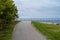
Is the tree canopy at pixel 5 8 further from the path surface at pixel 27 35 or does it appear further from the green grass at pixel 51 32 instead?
the green grass at pixel 51 32

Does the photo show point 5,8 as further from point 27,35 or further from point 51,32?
point 51,32

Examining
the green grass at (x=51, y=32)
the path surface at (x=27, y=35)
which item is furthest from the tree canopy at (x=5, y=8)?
the green grass at (x=51, y=32)

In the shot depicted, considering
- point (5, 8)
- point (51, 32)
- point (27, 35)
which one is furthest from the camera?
point (51, 32)

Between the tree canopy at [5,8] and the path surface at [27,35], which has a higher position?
the tree canopy at [5,8]

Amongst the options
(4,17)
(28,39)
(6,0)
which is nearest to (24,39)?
(28,39)

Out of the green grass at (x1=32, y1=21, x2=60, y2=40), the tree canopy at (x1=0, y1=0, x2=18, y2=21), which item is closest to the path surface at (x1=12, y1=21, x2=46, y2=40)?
the green grass at (x1=32, y1=21, x2=60, y2=40)

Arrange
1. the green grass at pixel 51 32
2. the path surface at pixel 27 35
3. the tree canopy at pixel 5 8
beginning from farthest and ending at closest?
1. the tree canopy at pixel 5 8
2. the green grass at pixel 51 32
3. the path surface at pixel 27 35

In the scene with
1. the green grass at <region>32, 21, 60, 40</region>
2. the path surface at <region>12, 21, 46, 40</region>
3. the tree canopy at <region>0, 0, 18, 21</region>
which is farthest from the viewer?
the tree canopy at <region>0, 0, 18, 21</region>

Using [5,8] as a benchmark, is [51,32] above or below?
below

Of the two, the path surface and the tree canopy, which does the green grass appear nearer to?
the path surface

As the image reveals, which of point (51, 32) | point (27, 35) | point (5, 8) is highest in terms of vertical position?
point (5, 8)

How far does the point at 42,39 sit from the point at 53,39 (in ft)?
3.73

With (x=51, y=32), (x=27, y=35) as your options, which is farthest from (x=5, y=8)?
(x=51, y=32)

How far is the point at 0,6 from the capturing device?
A: 70.9ft
